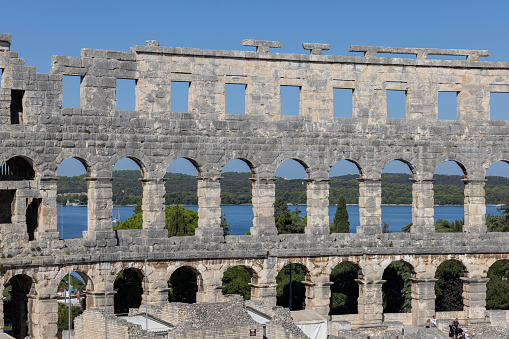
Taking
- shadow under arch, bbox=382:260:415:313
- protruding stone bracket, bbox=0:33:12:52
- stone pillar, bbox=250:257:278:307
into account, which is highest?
protruding stone bracket, bbox=0:33:12:52

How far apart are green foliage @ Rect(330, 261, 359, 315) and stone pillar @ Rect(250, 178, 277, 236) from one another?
46.2ft

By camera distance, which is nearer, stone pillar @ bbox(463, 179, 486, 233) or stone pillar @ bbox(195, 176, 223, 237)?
stone pillar @ bbox(195, 176, 223, 237)

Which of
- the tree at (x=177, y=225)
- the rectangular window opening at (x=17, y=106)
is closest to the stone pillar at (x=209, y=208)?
the rectangular window opening at (x=17, y=106)

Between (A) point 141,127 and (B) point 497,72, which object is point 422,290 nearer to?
(B) point 497,72

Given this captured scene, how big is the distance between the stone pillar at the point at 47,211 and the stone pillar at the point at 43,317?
240cm

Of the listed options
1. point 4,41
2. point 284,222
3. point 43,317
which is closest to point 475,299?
point 43,317

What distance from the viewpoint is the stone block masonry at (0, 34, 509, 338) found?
40781 millimetres

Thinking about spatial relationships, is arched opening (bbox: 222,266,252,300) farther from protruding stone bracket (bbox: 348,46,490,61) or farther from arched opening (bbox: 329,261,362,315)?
protruding stone bracket (bbox: 348,46,490,61)

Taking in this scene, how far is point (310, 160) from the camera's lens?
45.1 meters

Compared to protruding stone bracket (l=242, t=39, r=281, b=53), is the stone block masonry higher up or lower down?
lower down

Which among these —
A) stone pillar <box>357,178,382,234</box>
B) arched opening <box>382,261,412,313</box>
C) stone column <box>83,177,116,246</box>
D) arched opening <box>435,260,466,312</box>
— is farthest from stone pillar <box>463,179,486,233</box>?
stone column <box>83,177,116,246</box>

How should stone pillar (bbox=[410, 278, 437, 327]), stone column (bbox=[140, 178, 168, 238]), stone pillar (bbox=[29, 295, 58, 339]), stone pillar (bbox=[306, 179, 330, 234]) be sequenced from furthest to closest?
stone pillar (bbox=[410, 278, 437, 327])
stone pillar (bbox=[306, 179, 330, 234])
stone column (bbox=[140, 178, 168, 238])
stone pillar (bbox=[29, 295, 58, 339])

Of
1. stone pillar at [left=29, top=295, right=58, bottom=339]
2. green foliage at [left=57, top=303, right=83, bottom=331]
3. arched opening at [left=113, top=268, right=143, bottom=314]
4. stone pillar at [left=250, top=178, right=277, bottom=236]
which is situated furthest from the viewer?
green foliage at [left=57, top=303, right=83, bottom=331]

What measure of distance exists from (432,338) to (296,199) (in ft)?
334
